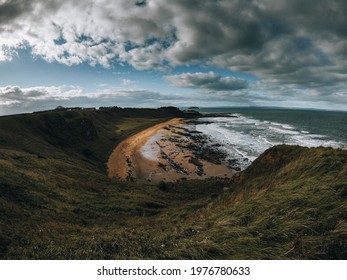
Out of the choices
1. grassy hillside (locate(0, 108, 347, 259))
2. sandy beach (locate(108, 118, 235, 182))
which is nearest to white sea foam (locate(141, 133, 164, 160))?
sandy beach (locate(108, 118, 235, 182))

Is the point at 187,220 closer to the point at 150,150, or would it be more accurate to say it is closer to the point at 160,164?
the point at 160,164

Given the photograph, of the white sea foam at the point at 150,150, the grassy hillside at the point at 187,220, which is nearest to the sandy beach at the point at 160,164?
the white sea foam at the point at 150,150

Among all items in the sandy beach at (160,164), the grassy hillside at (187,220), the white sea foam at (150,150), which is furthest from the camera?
the white sea foam at (150,150)

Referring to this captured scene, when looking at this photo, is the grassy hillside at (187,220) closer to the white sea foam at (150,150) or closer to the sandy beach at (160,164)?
the sandy beach at (160,164)

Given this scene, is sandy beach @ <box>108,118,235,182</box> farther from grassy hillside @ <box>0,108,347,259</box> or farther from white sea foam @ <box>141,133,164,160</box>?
grassy hillside @ <box>0,108,347,259</box>

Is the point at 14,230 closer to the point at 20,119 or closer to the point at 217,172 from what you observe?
the point at 217,172

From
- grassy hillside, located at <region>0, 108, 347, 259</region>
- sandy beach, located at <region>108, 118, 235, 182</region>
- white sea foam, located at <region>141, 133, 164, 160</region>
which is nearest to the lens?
grassy hillside, located at <region>0, 108, 347, 259</region>

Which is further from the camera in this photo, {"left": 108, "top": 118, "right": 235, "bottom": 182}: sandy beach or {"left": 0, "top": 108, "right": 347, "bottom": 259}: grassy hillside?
{"left": 108, "top": 118, "right": 235, "bottom": 182}: sandy beach
